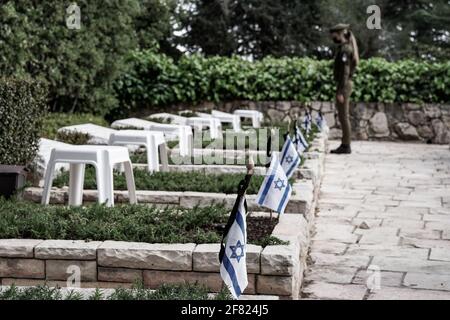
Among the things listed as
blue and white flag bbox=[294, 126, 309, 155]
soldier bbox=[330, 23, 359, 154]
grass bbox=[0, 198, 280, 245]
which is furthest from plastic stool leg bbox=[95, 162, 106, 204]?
soldier bbox=[330, 23, 359, 154]

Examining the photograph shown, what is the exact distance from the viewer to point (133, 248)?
156 inches

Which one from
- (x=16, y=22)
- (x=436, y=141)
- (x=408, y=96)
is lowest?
(x=436, y=141)

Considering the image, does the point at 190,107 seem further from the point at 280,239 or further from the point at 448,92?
the point at 280,239

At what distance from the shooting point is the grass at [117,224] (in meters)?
4.21

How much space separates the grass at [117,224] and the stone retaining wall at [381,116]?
10.8 metres

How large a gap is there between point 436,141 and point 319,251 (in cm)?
1087

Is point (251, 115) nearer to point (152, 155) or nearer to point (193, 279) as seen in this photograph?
point (152, 155)

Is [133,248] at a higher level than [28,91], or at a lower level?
lower

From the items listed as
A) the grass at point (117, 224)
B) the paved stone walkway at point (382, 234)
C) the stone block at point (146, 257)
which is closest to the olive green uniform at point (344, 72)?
the paved stone walkway at point (382, 234)

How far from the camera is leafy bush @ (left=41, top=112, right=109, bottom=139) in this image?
925 centimetres

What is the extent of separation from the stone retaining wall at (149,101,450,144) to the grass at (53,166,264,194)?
8.94 m

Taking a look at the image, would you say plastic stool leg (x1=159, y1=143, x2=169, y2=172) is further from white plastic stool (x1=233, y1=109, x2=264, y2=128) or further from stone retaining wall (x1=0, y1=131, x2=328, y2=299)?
white plastic stool (x1=233, y1=109, x2=264, y2=128)

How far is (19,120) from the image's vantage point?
6707 millimetres
